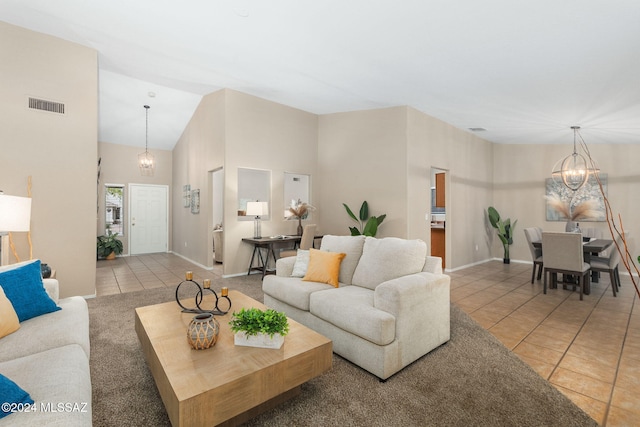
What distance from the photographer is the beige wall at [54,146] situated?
365cm

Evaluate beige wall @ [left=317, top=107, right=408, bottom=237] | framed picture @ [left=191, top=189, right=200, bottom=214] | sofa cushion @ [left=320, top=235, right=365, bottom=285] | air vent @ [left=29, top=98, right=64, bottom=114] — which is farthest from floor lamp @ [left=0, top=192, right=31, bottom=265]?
beige wall @ [left=317, top=107, right=408, bottom=237]

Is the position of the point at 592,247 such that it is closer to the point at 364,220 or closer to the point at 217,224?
the point at 364,220


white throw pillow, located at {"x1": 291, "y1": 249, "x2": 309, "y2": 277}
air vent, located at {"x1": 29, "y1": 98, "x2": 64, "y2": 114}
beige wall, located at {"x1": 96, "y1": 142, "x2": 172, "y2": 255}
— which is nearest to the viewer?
white throw pillow, located at {"x1": 291, "y1": 249, "x2": 309, "y2": 277}

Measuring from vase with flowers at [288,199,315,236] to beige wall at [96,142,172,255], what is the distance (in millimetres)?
4535

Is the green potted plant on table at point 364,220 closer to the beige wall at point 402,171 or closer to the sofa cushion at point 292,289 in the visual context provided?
the beige wall at point 402,171

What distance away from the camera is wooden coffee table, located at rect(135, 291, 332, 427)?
4.80 ft

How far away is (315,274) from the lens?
122 inches

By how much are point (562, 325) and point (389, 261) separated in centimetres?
208

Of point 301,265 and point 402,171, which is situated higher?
point 402,171

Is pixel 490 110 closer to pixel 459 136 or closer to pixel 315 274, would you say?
pixel 459 136

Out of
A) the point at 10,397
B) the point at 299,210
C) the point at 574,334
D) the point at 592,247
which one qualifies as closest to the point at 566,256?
the point at 592,247

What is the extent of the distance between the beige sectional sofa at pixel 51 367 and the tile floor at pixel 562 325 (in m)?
2.68

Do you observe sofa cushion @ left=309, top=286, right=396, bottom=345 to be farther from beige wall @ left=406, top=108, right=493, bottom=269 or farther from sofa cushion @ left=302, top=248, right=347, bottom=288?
beige wall @ left=406, top=108, right=493, bottom=269

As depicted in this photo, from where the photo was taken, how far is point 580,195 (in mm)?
6414
